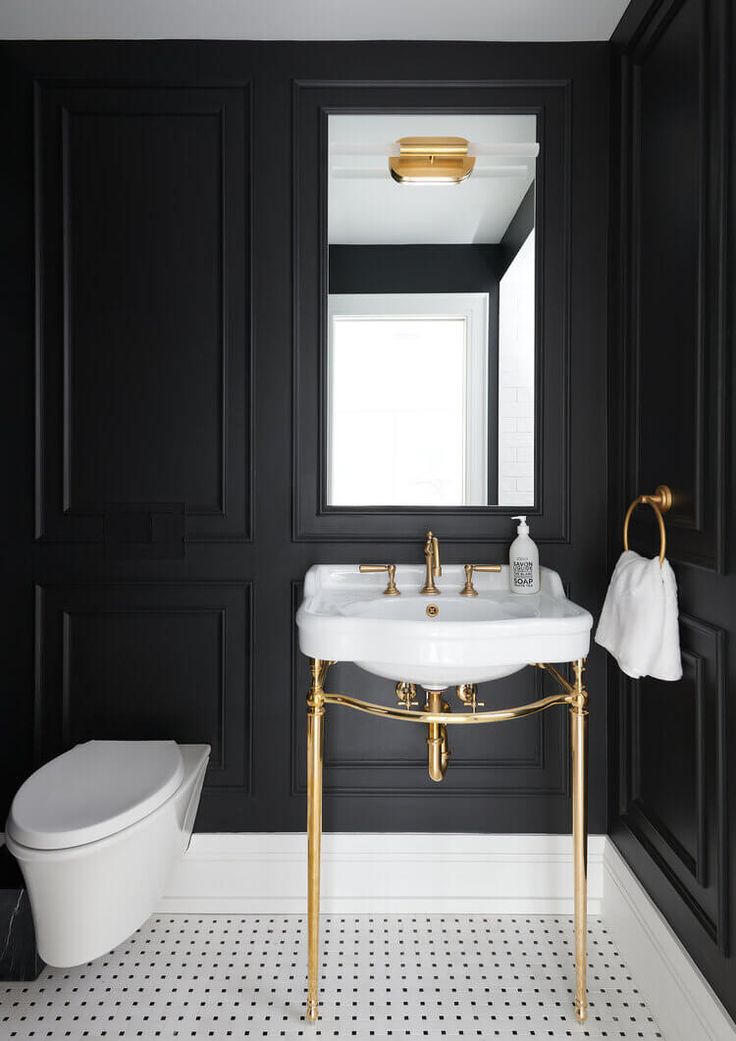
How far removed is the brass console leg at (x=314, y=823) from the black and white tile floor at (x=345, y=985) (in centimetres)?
9

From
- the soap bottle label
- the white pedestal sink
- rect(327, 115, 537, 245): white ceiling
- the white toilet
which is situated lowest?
the white toilet

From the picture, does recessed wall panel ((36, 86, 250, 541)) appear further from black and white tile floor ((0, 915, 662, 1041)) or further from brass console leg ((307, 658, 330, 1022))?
black and white tile floor ((0, 915, 662, 1041))

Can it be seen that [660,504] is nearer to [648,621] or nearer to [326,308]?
[648,621]

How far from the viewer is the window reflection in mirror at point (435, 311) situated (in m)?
1.90

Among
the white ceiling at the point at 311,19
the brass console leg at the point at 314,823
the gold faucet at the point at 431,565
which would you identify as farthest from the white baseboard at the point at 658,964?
the white ceiling at the point at 311,19

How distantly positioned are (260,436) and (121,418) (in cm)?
38

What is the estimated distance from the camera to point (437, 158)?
1908 mm

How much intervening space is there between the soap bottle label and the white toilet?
931 millimetres

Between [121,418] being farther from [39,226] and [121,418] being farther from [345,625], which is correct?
[345,625]

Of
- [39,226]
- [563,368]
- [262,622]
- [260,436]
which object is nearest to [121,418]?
[260,436]

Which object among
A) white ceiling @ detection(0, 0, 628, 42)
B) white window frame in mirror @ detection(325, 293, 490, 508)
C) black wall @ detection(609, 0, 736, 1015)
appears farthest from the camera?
white window frame in mirror @ detection(325, 293, 490, 508)

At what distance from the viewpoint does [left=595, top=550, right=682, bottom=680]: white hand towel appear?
57.5 inches

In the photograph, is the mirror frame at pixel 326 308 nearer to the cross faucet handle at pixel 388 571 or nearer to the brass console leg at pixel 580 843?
the cross faucet handle at pixel 388 571

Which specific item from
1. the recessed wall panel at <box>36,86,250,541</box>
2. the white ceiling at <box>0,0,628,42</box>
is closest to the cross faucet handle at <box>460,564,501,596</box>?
the recessed wall panel at <box>36,86,250,541</box>
